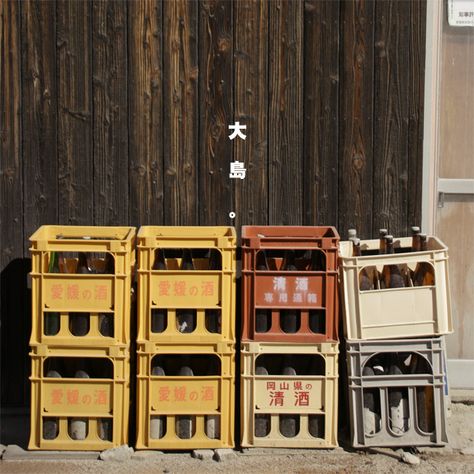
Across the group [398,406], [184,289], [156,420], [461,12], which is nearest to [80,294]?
[184,289]

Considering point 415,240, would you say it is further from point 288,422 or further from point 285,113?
point 288,422

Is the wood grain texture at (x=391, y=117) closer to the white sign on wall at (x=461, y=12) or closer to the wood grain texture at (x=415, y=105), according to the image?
the wood grain texture at (x=415, y=105)

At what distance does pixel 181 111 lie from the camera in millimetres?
6367

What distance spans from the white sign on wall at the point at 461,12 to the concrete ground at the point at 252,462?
2.72m

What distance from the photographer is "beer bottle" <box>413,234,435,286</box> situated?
5863 millimetres

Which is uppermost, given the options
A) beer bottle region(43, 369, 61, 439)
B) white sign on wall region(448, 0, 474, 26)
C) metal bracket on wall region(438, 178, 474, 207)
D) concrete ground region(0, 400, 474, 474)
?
white sign on wall region(448, 0, 474, 26)

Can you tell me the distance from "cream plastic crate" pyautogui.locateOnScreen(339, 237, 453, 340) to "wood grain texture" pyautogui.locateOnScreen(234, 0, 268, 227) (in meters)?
0.89

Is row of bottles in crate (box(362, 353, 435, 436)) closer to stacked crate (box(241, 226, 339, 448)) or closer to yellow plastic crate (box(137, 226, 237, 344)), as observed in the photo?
stacked crate (box(241, 226, 339, 448))

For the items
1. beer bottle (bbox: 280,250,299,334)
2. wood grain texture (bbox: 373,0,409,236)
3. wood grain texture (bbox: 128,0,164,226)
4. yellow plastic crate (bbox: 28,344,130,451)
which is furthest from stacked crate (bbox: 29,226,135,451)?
wood grain texture (bbox: 373,0,409,236)

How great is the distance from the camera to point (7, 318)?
643cm

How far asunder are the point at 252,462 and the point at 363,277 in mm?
1265

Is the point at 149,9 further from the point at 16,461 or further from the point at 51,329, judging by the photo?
the point at 16,461

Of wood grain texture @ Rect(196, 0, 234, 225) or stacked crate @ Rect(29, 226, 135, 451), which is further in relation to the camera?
wood grain texture @ Rect(196, 0, 234, 225)

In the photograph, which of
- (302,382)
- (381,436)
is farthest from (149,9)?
(381,436)
